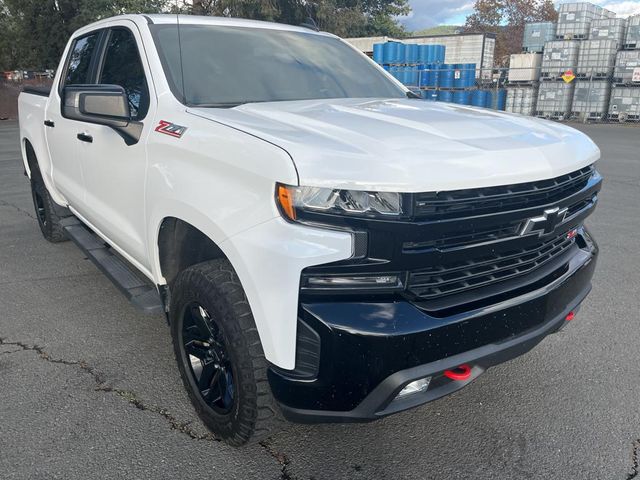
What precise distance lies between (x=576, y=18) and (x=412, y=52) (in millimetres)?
6146

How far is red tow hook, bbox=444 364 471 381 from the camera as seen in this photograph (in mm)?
2029

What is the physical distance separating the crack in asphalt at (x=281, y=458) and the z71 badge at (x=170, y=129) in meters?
1.40

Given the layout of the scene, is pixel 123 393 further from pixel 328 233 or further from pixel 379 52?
pixel 379 52

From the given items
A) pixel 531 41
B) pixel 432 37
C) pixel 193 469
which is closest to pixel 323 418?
pixel 193 469

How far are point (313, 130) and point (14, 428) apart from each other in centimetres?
191

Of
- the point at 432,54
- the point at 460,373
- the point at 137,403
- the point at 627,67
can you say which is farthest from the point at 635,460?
the point at 432,54

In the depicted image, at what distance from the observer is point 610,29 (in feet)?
65.8

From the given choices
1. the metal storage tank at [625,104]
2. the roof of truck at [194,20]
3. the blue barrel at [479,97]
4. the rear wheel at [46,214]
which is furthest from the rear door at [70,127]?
the metal storage tank at [625,104]

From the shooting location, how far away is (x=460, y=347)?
2.01 metres

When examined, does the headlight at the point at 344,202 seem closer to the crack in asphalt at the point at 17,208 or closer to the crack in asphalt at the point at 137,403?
the crack in asphalt at the point at 137,403

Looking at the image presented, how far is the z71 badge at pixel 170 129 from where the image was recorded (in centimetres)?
241

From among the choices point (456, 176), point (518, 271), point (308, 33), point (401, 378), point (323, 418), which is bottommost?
point (323, 418)

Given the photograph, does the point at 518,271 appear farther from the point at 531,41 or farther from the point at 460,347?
the point at 531,41

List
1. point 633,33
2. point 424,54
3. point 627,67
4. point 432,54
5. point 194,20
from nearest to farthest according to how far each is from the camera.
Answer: point 194,20 → point 627,67 → point 633,33 → point 424,54 → point 432,54
